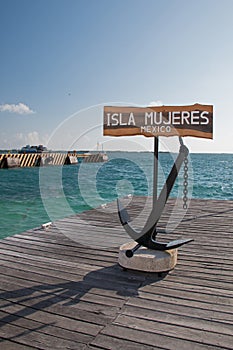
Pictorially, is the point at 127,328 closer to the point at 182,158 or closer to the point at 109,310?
the point at 109,310

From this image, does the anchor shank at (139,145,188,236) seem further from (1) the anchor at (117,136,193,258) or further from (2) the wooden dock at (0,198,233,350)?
(2) the wooden dock at (0,198,233,350)

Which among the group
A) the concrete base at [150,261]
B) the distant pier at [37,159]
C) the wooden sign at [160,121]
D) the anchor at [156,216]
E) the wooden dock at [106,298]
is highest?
the distant pier at [37,159]

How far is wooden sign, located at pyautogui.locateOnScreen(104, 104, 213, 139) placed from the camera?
3.37 m

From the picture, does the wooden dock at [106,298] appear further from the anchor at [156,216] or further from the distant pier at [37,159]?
the distant pier at [37,159]

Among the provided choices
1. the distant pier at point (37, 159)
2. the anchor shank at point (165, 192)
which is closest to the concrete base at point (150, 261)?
the anchor shank at point (165, 192)

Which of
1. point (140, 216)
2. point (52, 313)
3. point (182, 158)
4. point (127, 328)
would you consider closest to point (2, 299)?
point (52, 313)

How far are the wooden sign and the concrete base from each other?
1349 mm

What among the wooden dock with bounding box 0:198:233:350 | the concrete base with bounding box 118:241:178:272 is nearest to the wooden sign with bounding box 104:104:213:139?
the concrete base with bounding box 118:241:178:272

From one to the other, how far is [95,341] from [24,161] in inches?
1575

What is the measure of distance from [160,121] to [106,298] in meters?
1.94

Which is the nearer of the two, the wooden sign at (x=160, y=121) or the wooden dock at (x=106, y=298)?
the wooden dock at (x=106, y=298)

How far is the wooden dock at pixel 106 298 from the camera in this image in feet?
7.22

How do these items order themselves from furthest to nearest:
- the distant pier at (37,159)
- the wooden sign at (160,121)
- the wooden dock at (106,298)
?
the distant pier at (37,159) → the wooden sign at (160,121) → the wooden dock at (106,298)

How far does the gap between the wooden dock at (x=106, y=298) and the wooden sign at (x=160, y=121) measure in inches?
61.4
